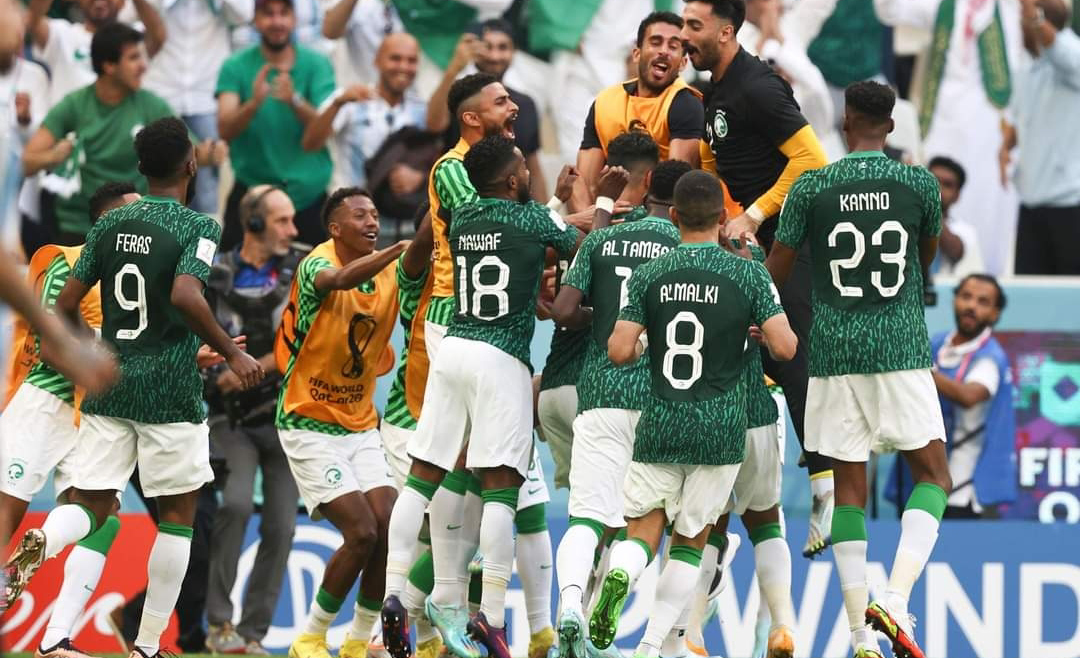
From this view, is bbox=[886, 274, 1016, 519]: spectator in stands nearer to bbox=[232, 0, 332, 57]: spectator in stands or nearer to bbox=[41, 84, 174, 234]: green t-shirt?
bbox=[232, 0, 332, 57]: spectator in stands

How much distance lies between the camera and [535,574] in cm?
1012

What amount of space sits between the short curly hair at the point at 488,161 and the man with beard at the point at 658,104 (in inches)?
43.0

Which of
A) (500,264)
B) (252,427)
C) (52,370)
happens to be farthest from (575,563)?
(252,427)

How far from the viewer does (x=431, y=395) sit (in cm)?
995

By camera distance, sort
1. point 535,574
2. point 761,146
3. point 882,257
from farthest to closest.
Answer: point 761,146 → point 535,574 → point 882,257

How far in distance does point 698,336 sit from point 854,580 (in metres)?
1.62

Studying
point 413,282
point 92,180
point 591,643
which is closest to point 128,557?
point 92,180

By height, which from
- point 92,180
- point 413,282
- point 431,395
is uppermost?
point 92,180

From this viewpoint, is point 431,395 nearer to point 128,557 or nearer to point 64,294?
point 64,294

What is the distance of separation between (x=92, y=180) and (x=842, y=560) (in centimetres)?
691

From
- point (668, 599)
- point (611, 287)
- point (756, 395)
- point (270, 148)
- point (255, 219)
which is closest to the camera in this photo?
point (668, 599)

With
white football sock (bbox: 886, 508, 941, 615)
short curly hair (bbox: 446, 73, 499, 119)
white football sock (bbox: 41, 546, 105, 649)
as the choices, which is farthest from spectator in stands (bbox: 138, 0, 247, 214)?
white football sock (bbox: 886, 508, 941, 615)

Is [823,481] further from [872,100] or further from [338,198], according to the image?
[338,198]

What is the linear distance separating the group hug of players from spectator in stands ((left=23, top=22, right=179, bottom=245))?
11.1 feet
